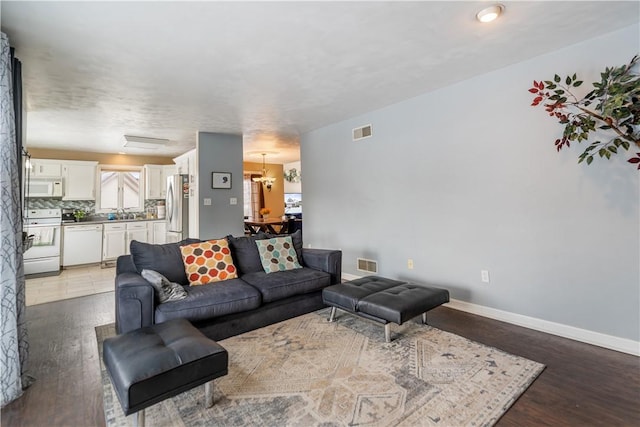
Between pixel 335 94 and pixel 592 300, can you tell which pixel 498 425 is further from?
pixel 335 94

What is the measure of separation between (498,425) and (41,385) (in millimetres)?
2883

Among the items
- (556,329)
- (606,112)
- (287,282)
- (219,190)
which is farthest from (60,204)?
(606,112)

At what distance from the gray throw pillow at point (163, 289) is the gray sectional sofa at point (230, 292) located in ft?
0.15

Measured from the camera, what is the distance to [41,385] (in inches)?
81.9

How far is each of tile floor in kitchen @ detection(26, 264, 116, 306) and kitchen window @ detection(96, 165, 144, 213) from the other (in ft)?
5.43

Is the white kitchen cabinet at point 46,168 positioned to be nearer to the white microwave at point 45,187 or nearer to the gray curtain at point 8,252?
the white microwave at point 45,187

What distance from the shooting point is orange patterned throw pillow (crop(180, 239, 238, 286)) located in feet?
9.90

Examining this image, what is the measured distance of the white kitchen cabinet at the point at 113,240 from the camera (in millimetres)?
6387

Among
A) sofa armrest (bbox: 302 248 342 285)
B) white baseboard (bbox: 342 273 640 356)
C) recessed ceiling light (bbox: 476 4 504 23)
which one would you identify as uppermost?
recessed ceiling light (bbox: 476 4 504 23)

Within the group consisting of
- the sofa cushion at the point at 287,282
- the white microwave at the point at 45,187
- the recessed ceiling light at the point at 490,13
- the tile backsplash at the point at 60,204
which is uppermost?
the recessed ceiling light at the point at 490,13

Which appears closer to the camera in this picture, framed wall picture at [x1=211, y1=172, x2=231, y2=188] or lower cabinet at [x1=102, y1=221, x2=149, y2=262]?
framed wall picture at [x1=211, y1=172, x2=231, y2=188]

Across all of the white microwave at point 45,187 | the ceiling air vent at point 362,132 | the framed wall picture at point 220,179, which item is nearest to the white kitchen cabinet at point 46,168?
the white microwave at point 45,187

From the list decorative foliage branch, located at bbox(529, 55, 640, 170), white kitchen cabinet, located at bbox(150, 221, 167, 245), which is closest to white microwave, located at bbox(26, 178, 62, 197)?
white kitchen cabinet, located at bbox(150, 221, 167, 245)

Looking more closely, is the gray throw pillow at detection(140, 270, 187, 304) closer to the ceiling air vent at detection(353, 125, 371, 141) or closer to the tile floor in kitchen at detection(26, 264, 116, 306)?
the tile floor in kitchen at detection(26, 264, 116, 306)
